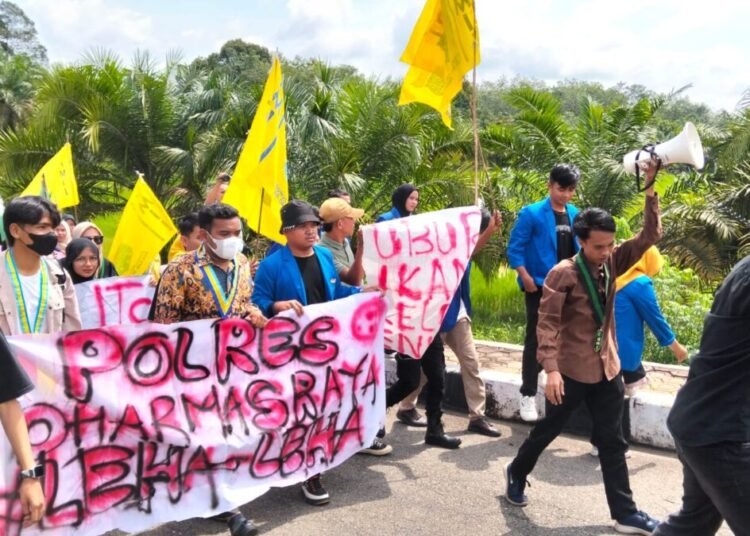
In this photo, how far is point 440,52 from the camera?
5379 millimetres

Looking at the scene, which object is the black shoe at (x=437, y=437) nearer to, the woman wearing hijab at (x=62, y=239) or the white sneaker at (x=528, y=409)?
the white sneaker at (x=528, y=409)

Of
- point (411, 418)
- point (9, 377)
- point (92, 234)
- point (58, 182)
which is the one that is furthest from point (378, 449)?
point (58, 182)

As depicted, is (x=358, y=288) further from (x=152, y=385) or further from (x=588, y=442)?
(x=588, y=442)

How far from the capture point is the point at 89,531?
3.58 metres

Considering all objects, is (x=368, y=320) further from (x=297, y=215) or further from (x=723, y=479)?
(x=723, y=479)

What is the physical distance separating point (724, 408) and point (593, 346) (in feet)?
4.24

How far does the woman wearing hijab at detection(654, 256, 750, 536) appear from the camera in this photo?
2537 millimetres

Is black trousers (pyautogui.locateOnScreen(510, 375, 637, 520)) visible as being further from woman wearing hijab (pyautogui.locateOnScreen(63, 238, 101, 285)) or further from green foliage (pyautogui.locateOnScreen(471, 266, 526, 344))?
green foliage (pyautogui.locateOnScreen(471, 266, 526, 344))

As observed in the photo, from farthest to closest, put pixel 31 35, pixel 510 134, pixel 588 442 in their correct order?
pixel 31 35 → pixel 510 134 → pixel 588 442

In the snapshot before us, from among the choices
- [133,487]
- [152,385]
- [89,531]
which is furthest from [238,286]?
[89,531]

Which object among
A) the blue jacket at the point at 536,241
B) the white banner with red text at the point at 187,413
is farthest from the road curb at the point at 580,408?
the white banner with red text at the point at 187,413

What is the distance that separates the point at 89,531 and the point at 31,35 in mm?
64624

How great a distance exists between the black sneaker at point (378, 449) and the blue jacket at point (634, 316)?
165 centimetres

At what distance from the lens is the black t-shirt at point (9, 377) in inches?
86.1
